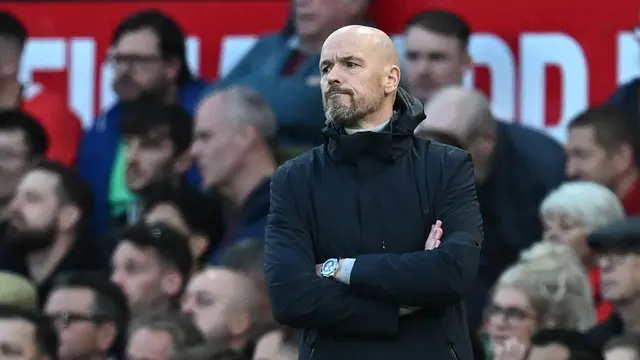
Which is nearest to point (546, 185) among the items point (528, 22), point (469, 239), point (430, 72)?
A: point (430, 72)

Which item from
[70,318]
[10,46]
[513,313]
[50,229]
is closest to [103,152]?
[50,229]

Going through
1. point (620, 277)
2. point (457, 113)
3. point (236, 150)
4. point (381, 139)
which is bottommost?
point (620, 277)

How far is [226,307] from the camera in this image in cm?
764

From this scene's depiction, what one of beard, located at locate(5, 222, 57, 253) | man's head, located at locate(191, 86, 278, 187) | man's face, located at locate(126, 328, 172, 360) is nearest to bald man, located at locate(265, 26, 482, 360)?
man's face, located at locate(126, 328, 172, 360)

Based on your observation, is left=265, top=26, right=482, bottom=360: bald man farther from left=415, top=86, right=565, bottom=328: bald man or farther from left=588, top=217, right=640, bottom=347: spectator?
left=415, top=86, right=565, bottom=328: bald man

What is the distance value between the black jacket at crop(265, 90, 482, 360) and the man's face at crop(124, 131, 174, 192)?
15.5 ft

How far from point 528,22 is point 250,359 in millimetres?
2918

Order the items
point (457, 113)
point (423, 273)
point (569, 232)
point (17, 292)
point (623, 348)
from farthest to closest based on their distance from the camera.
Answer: point (17, 292) → point (457, 113) → point (569, 232) → point (623, 348) → point (423, 273)

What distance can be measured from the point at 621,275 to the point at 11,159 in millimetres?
3731

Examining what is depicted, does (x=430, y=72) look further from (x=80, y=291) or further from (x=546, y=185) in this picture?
(x=80, y=291)

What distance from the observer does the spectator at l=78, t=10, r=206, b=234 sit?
9.27 metres

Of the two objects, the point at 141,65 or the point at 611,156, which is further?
the point at 141,65

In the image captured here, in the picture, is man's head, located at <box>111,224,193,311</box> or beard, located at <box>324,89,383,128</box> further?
man's head, located at <box>111,224,193,311</box>

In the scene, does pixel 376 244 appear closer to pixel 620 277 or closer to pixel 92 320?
pixel 620 277
